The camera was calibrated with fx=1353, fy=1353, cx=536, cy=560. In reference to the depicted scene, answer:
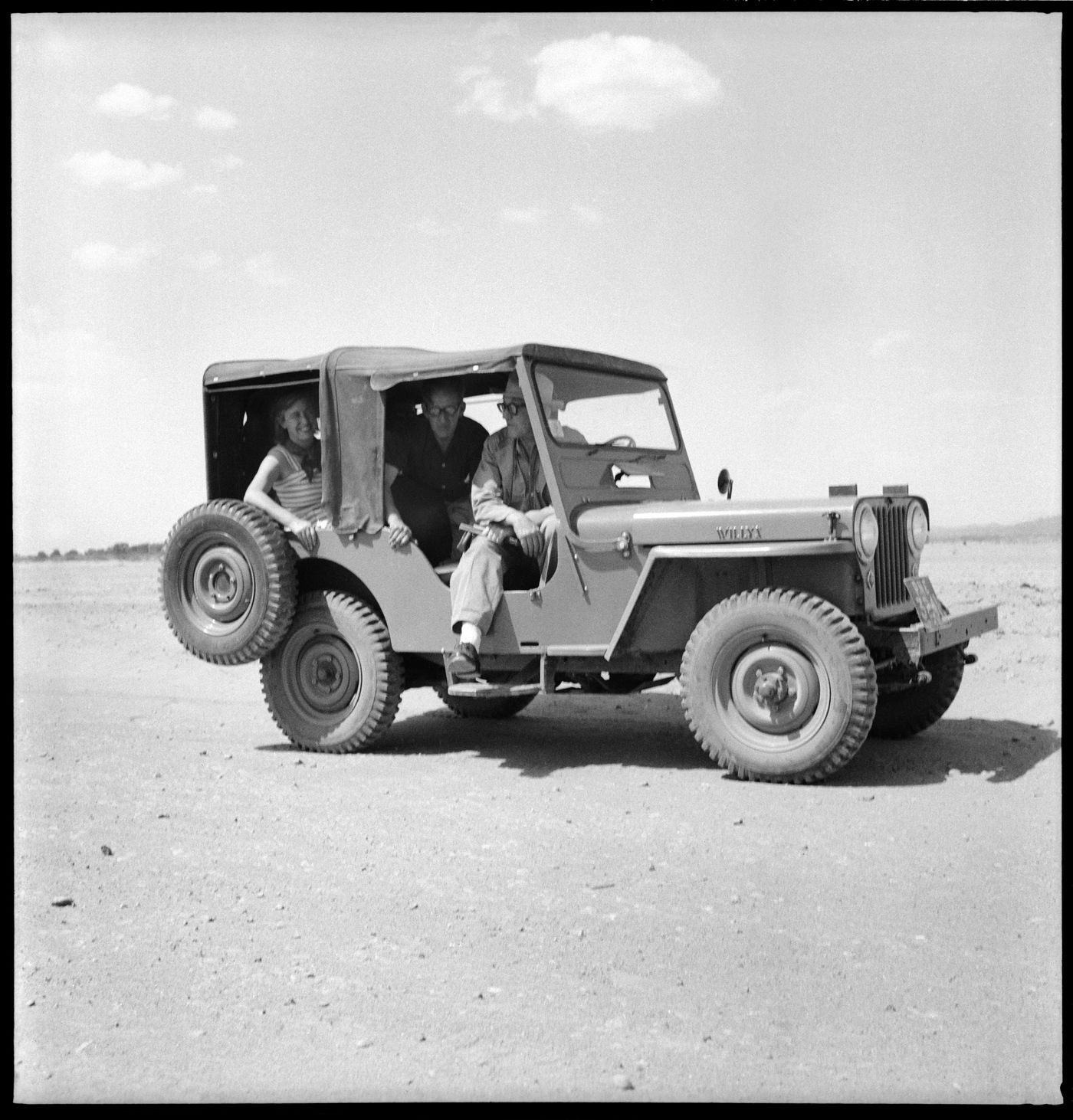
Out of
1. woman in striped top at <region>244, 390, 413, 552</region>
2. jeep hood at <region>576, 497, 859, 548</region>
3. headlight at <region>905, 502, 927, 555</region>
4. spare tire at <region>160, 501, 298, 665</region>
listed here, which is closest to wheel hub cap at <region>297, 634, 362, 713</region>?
spare tire at <region>160, 501, 298, 665</region>

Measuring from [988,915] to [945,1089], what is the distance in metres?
1.25

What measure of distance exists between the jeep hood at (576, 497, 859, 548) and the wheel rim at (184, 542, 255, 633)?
1961mm

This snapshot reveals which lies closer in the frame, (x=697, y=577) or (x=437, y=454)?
(x=697, y=577)

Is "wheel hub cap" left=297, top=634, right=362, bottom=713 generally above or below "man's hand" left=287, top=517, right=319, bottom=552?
below

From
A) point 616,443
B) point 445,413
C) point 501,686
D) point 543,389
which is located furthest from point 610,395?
point 501,686

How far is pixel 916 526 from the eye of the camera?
6969mm

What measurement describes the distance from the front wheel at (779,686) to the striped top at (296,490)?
2.40 m

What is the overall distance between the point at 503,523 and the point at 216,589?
1.74 meters

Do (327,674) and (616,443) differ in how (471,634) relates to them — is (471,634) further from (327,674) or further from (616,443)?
(616,443)

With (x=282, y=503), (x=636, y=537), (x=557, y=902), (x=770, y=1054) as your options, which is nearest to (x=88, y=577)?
(x=282, y=503)

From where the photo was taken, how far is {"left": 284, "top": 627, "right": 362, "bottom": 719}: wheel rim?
7.61 metres

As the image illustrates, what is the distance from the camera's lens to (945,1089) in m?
3.25

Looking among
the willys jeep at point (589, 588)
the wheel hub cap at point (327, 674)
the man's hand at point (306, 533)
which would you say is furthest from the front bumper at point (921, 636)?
the man's hand at point (306, 533)

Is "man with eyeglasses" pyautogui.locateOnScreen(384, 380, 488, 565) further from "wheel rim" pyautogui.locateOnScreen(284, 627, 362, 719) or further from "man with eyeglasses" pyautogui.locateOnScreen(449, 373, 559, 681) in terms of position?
"wheel rim" pyautogui.locateOnScreen(284, 627, 362, 719)
